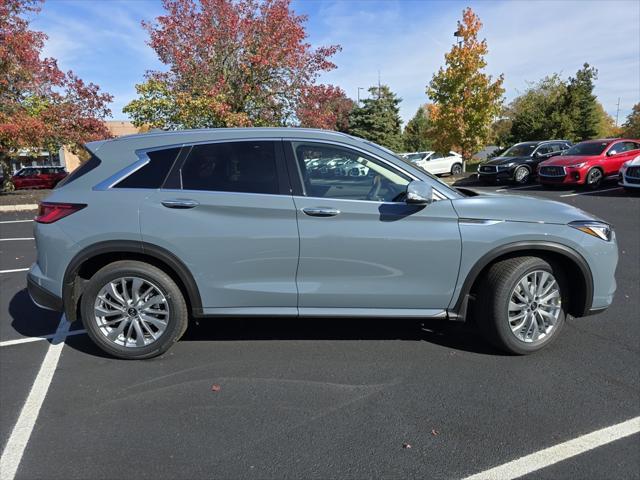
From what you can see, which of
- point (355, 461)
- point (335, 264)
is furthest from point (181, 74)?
point (355, 461)

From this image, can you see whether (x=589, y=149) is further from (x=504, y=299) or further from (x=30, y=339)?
(x=30, y=339)

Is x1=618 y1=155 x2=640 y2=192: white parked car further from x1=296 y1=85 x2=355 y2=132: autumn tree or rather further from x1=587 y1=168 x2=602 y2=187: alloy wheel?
x1=296 y1=85 x2=355 y2=132: autumn tree

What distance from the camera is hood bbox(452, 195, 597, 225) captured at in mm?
3572

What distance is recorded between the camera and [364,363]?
3.68 m

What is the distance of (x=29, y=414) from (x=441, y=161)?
26.2 metres

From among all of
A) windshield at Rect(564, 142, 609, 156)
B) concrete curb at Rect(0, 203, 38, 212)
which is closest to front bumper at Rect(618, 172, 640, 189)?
windshield at Rect(564, 142, 609, 156)

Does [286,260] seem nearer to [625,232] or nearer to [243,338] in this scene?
[243,338]

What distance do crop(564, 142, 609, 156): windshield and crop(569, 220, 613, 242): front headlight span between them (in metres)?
14.2

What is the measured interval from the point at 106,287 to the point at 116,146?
1.13m

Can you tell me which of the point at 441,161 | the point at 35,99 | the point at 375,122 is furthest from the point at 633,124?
the point at 35,99

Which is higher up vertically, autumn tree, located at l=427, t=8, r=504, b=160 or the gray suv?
autumn tree, located at l=427, t=8, r=504, b=160

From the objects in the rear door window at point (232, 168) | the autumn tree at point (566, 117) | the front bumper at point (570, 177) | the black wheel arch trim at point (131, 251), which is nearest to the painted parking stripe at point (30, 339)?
the black wheel arch trim at point (131, 251)

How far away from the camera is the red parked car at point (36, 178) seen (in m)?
28.5

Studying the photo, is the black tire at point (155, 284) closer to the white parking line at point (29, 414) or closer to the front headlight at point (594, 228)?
the white parking line at point (29, 414)
